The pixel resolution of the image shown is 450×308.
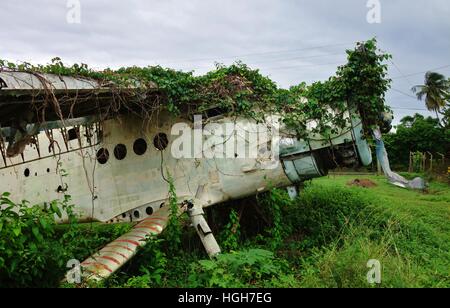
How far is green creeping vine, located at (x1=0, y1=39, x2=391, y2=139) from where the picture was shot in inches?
384

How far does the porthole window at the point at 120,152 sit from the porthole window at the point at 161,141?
0.73m

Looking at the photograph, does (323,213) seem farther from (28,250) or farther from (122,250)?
(28,250)

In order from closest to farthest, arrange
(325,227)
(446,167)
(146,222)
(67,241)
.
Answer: (67,241), (146,222), (325,227), (446,167)

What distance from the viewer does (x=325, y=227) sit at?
448 inches

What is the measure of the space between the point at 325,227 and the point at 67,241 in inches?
247

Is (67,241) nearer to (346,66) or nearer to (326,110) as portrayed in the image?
(326,110)

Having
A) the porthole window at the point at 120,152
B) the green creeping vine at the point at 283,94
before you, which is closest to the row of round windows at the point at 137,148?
the porthole window at the point at 120,152

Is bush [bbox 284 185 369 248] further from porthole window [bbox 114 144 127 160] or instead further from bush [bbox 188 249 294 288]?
porthole window [bbox 114 144 127 160]

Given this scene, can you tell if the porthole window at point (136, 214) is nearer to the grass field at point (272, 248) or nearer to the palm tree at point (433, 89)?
the grass field at point (272, 248)

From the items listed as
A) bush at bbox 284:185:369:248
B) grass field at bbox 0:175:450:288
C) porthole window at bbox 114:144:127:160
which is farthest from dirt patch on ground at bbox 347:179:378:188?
porthole window at bbox 114:144:127:160

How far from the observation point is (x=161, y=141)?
34.5 feet

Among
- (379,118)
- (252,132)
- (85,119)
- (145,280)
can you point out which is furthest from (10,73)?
(379,118)

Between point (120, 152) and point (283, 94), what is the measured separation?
4.09 m

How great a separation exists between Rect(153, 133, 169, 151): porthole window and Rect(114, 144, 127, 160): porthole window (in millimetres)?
732
